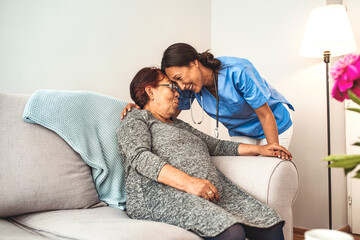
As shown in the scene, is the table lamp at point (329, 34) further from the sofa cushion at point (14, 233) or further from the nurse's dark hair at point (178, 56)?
the sofa cushion at point (14, 233)

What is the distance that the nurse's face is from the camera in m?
1.53

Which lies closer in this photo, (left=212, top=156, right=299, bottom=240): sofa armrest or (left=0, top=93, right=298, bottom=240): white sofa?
(left=0, top=93, right=298, bottom=240): white sofa

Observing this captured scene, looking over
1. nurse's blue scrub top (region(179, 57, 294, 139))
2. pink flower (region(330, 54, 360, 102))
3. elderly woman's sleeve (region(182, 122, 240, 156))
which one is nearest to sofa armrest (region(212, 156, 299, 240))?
elderly woman's sleeve (region(182, 122, 240, 156))

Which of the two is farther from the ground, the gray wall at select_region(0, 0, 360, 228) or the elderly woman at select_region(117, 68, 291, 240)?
the gray wall at select_region(0, 0, 360, 228)

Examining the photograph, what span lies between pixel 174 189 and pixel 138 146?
198mm

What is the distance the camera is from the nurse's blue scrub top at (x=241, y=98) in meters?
1.65

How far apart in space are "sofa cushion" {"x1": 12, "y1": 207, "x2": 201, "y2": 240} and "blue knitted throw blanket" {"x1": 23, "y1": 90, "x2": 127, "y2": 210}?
194 millimetres

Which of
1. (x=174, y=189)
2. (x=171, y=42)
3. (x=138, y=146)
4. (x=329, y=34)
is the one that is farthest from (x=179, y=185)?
(x=171, y=42)

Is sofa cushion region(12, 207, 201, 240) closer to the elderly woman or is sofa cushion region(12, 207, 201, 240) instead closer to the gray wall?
the elderly woman

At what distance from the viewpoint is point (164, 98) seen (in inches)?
58.2

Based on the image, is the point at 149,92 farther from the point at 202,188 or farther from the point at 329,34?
the point at 329,34

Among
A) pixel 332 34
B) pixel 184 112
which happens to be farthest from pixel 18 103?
pixel 332 34

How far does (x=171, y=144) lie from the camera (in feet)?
4.32

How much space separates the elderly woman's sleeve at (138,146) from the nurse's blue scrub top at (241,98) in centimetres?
51
